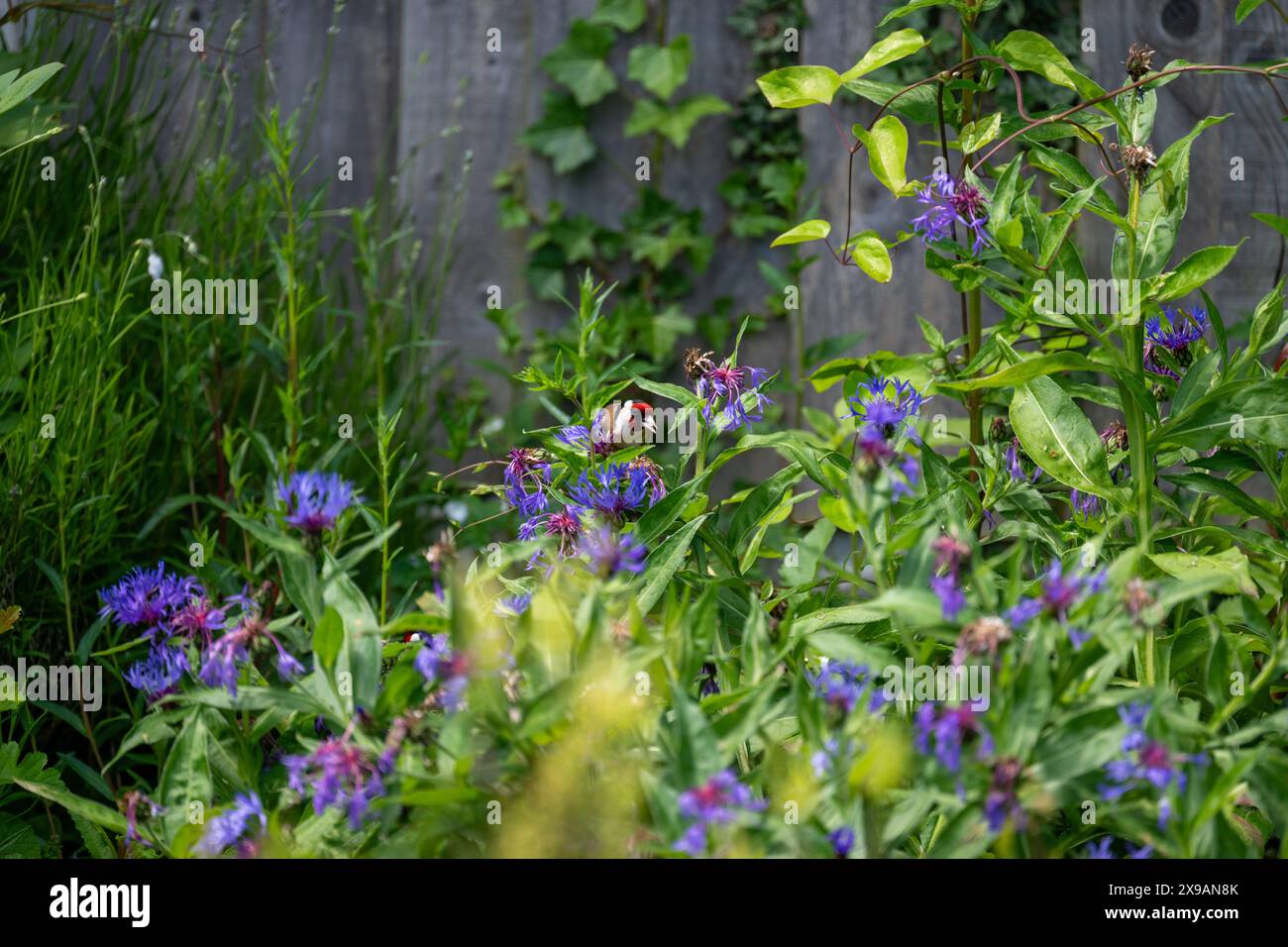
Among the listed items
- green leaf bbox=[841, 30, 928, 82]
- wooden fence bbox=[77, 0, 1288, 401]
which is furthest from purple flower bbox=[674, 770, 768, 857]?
wooden fence bbox=[77, 0, 1288, 401]

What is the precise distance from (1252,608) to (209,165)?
1901mm

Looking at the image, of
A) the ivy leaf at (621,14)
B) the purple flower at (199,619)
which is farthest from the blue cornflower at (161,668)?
the ivy leaf at (621,14)

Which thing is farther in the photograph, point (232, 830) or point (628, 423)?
point (628, 423)

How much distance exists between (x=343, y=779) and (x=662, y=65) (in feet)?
7.90

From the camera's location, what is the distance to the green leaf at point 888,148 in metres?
1.21

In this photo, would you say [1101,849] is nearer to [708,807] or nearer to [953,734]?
[953,734]

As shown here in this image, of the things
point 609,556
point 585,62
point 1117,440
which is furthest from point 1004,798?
point 585,62

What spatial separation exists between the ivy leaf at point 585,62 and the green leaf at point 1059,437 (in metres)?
1.96

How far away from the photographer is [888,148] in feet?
4.02

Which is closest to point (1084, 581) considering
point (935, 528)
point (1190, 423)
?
point (935, 528)

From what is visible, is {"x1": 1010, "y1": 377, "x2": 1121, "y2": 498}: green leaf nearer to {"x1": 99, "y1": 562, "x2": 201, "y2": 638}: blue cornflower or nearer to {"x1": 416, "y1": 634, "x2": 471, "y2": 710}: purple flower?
{"x1": 416, "y1": 634, "x2": 471, "y2": 710}: purple flower

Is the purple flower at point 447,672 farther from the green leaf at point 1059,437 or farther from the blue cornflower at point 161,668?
the green leaf at point 1059,437

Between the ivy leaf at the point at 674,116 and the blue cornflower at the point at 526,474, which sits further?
the ivy leaf at the point at 674,116
